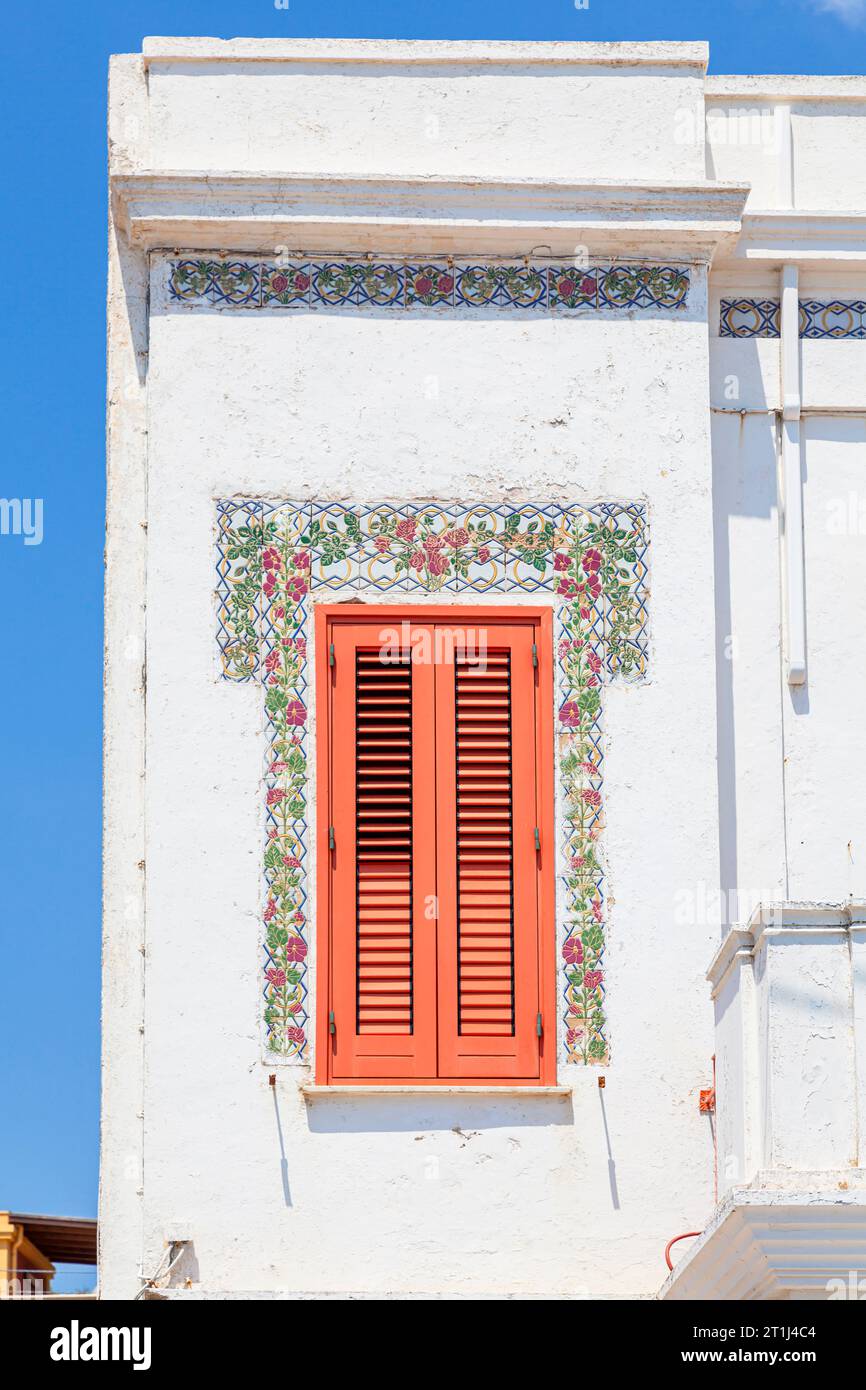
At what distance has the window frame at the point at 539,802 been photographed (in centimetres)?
1195

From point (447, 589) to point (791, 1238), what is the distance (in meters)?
3.81

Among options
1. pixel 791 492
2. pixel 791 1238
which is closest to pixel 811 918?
pixel 791 1238

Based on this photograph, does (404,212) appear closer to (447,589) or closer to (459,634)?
(447,589)

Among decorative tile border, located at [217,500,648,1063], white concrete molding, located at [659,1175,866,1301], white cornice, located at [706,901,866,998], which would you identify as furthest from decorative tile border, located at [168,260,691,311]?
white concrete molding, located at [659,1175,866,1301]

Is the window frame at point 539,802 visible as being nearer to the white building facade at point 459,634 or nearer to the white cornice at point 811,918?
the white building facade at point 459,634

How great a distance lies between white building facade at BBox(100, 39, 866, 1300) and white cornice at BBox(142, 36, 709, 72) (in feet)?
0.07

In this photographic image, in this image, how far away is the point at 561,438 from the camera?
1270cm

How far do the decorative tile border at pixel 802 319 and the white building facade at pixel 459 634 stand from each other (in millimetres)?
19

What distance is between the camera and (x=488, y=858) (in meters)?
12.2

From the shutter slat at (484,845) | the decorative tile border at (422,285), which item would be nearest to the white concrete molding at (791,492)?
the decorative tile border at (422,285)

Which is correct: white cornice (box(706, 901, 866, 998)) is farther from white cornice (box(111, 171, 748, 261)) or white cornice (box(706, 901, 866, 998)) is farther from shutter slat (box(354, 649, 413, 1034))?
white cornice (box(111, 171, 748, 261))

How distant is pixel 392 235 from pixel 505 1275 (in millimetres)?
4618

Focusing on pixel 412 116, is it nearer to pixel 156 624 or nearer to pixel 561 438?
pixel 561 438
